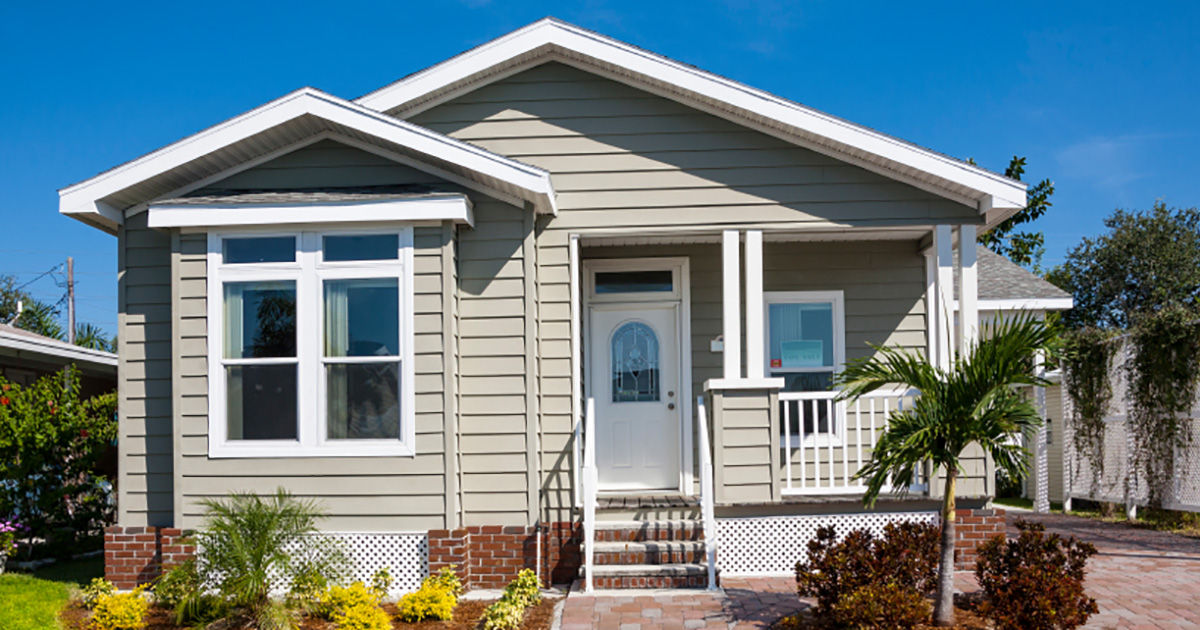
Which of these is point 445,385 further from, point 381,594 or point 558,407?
point 381,594

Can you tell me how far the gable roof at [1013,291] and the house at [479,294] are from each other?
157 inches

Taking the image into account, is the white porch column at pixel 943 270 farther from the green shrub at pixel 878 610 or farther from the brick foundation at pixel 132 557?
the brick foundation at pixel 132 557

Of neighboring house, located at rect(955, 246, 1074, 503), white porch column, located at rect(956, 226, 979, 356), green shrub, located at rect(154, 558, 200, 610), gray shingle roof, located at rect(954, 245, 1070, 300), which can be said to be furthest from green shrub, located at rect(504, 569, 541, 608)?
gray shingle roof, located at rect(954, 245, 1070, 300)

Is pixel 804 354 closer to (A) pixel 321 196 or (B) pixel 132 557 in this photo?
(A) pixel 321 196

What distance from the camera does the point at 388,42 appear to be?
1939cm

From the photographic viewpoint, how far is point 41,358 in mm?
11758

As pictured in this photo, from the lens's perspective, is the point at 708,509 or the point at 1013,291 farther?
the point at 1013,291

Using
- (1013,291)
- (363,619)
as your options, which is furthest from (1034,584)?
(1013,291)

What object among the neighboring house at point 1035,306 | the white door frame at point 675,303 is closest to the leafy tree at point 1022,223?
the neighboring house at point 1035,306

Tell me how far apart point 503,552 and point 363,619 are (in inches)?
62.7

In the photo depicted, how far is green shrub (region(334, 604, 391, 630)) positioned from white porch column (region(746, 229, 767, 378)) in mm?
3560

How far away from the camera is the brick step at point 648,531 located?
7641mm

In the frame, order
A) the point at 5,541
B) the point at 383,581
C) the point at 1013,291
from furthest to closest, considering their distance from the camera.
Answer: the point at 1013,291
the point at 5,541
the point at 383,581

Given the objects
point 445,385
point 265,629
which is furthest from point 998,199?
point 265,629
